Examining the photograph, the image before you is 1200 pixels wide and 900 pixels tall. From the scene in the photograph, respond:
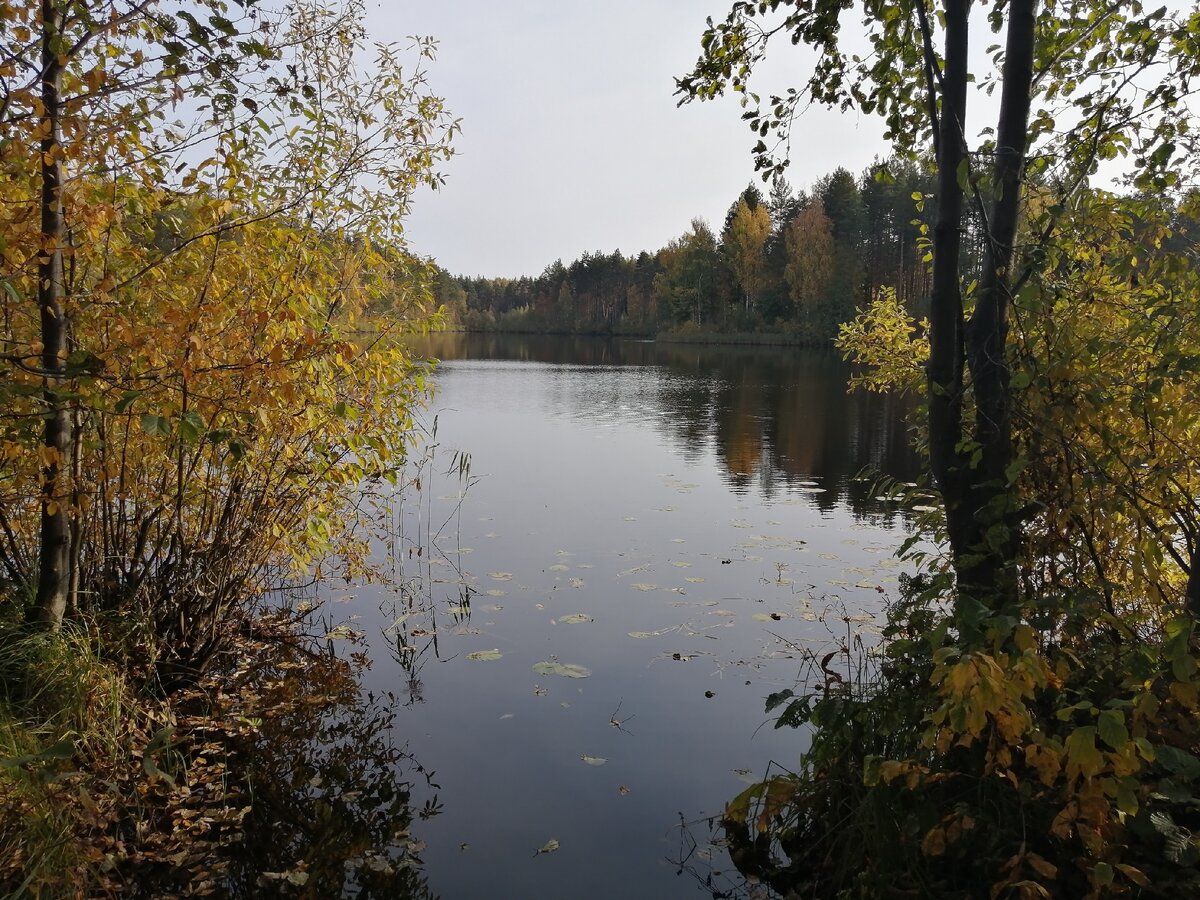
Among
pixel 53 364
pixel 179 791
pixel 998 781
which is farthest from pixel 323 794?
pixel 998 781

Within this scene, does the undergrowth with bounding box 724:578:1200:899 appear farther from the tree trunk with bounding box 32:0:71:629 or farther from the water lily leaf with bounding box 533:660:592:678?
the tree trunk with bounding box 32:0:71:629

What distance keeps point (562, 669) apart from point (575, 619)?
1.08 metres

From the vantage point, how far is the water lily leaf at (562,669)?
6.65 metres

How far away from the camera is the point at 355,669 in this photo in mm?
6680

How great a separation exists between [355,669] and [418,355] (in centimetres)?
268

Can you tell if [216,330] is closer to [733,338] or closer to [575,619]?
[575,619]

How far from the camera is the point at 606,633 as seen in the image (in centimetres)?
747

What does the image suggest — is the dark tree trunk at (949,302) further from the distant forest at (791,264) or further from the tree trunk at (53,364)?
the distant forest at (791,264)

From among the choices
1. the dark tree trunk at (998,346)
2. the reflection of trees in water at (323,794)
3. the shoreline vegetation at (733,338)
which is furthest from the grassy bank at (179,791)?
the shoreline vegetation at (733,338)

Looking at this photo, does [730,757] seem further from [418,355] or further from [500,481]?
[500,481]

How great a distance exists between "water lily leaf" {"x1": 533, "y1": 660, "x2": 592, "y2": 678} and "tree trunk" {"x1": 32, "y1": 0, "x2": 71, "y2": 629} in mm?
A: 3441

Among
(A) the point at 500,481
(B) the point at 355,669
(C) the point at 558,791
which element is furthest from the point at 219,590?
(A) the point at 500,481

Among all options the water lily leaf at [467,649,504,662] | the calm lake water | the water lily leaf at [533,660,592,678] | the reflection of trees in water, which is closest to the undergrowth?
the calm lake water

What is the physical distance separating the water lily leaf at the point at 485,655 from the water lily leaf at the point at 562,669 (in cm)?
39
